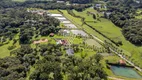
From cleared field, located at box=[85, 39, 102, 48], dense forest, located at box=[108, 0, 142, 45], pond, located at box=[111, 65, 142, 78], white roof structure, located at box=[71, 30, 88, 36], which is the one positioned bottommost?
pond, located at box=[111, 65, 142, 78]

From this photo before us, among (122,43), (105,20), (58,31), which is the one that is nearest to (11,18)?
(58,31)

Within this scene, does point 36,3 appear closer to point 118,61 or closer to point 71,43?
point 71,43

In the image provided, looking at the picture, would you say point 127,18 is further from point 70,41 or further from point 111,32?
point 70,41

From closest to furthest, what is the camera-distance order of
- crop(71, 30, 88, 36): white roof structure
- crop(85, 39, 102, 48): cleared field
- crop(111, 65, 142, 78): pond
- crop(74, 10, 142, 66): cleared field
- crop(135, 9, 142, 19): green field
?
crop(111, 65, 142, 78): pond
crop(74, 10, 142, 66): cleared field
crop(85, 39, 102, 48): cleared field
crop(71, 30, 88, 36): white roof structure
crop(135, 9, 142, 19): green field

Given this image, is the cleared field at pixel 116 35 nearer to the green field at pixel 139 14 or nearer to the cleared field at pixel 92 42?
the cleared field at pixel 92 42

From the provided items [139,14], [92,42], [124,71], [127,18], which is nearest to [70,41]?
[92,42]

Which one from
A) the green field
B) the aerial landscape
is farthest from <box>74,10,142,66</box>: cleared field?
the green field

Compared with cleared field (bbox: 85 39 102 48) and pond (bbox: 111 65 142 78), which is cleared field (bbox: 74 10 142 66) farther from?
cleared field (bbox: 85 39 102 48)

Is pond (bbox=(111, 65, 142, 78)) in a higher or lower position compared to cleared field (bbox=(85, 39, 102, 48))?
lower
